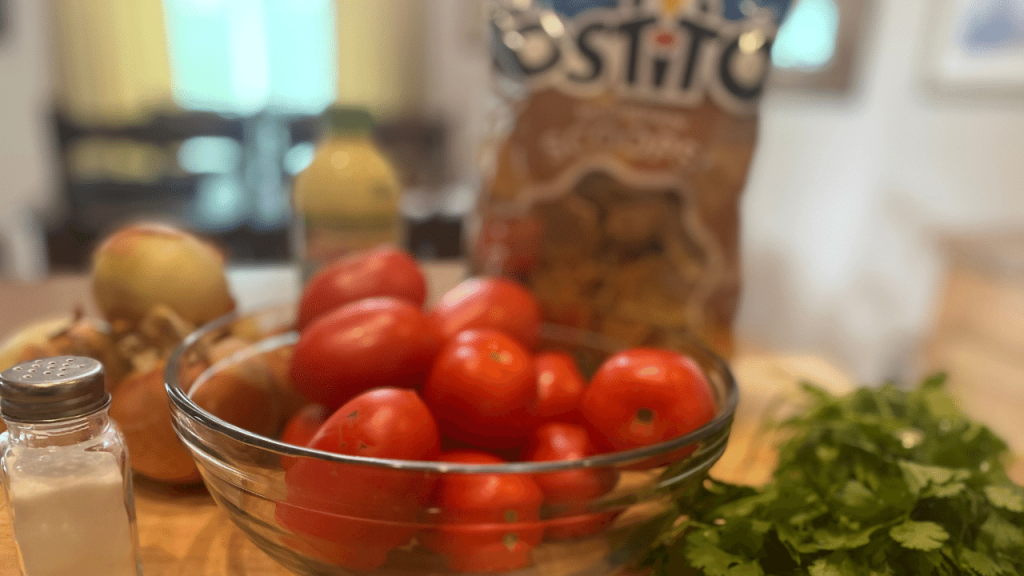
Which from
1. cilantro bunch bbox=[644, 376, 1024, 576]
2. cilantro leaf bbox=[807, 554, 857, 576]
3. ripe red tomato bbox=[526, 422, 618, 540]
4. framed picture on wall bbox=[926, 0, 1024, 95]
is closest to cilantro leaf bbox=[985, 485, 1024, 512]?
cilantro bunch bbox=[644, 376, 1024, 576]

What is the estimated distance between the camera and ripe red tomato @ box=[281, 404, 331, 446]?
0.46 m

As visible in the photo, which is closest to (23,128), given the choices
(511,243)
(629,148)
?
(511,243)

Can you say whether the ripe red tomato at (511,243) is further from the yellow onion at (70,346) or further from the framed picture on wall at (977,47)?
the framed picture on wall at (977,47)

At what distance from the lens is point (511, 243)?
852 millimetres

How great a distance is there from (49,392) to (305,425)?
17 centimetres

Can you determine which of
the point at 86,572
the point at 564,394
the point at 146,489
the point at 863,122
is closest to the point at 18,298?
the point at 146,489

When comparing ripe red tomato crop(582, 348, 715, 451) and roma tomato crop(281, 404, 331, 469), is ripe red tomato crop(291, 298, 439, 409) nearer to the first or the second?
roma tomato crop(281, 404, 331, 469)

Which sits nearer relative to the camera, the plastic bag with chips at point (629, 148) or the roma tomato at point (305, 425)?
the roma tomato at point (305, 425)

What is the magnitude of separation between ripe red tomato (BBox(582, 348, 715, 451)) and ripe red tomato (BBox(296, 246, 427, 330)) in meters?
0.20

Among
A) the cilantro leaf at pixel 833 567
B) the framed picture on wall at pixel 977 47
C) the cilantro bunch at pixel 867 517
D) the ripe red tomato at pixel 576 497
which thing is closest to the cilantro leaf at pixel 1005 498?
the cilantro bunch at pixel 867 517

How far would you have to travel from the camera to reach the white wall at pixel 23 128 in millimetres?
3072

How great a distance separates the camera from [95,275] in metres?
0.57

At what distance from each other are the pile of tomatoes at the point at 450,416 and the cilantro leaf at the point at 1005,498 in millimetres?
171

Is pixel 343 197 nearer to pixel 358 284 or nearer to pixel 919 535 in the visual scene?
pixel 358 284
